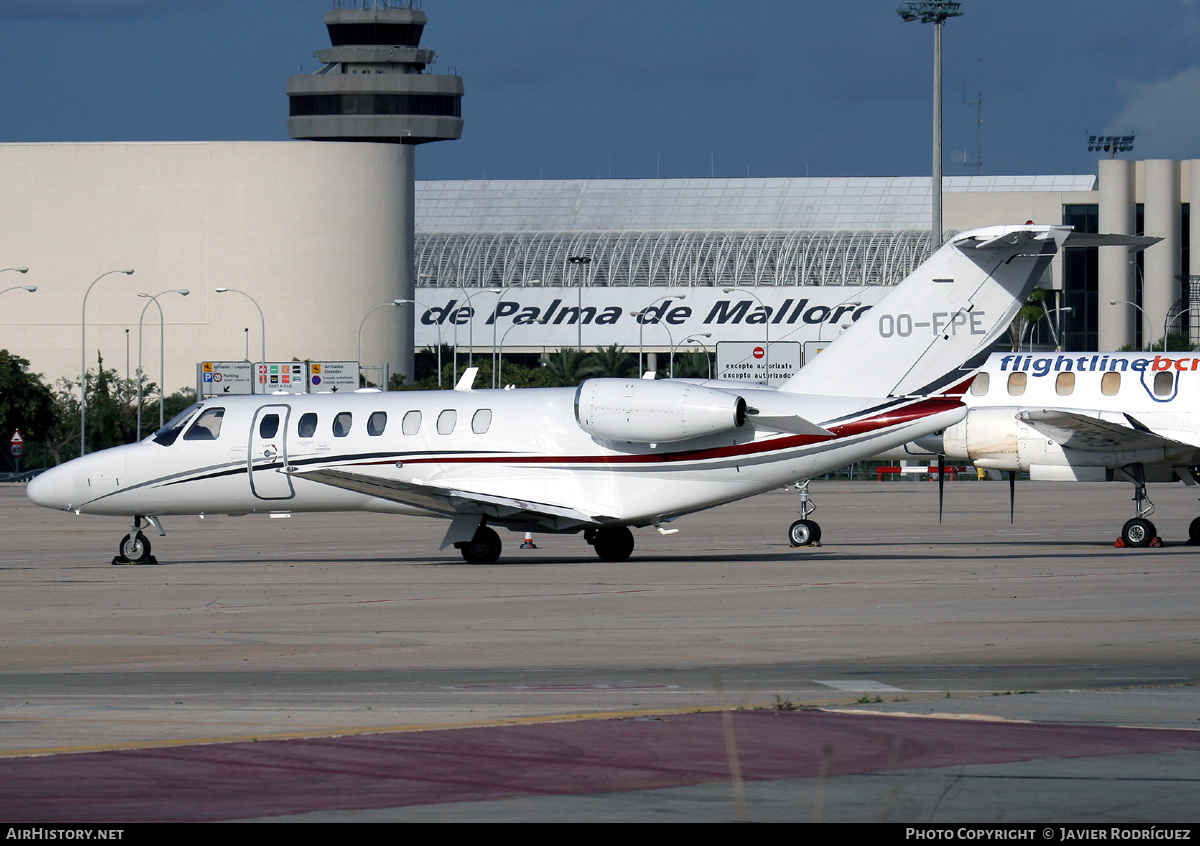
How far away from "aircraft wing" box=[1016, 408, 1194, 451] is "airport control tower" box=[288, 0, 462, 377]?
5277 inches

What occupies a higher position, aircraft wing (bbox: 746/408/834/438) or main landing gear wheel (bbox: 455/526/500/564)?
aircraft wing (bbox: 746/408/834/438)

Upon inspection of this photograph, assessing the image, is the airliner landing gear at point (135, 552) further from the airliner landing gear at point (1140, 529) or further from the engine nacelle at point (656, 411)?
the airliner landing gear at point (1140, 529)

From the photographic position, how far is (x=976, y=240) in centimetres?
→ 2423

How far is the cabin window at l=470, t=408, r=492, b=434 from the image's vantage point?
83.7ft

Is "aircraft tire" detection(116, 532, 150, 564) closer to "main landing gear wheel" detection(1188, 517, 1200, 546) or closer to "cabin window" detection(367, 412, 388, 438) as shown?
"cabin window" detection(367, 412, 388, 438)

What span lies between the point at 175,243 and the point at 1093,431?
315ft

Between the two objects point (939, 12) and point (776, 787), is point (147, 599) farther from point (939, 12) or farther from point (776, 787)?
point (939, 12)

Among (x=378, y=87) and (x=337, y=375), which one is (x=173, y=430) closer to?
(x=337, y=375)

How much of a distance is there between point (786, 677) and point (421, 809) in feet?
17.8

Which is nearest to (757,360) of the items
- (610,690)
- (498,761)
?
(610,690)

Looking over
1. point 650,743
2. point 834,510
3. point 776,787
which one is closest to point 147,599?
point 650,743

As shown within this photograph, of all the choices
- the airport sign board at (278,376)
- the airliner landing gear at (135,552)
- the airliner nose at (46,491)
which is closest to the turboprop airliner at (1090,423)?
the airliner landing gear at (135,552)

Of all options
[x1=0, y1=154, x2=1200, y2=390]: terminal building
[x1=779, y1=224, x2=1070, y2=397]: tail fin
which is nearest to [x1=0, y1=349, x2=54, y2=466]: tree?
[x1=0, y1=154, x2=1200, y2=390]: terminal building

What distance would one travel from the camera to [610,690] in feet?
38.9
